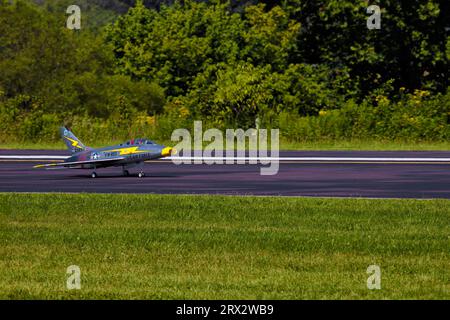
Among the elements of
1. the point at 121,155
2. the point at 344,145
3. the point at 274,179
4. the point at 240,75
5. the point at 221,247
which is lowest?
the point at 344,145

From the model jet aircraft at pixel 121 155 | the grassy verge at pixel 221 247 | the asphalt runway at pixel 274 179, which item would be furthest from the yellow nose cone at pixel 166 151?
the grassy verge at pixel 221 247

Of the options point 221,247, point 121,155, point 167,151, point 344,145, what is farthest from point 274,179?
point 344,145

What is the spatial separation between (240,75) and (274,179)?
2575 centimetres

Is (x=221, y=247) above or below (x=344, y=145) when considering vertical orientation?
above

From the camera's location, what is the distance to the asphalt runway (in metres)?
26.9

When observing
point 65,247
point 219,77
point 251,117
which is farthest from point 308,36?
point 65,247

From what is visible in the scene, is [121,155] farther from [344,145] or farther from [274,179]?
[344,145]

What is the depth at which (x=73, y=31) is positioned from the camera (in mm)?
62781

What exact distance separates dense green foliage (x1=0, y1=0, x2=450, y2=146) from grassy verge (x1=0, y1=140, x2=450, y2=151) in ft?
3.31

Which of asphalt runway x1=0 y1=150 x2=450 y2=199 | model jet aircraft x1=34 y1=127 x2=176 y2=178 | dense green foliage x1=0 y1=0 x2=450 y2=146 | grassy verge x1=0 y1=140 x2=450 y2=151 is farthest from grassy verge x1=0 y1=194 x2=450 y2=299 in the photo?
dense green foliage x1=0 y1=0 x2=450 y2=146

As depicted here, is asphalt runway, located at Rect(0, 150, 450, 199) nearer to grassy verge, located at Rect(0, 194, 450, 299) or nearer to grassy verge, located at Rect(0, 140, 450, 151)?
grassy verge, located at Rect(0, 194, 450, 299)

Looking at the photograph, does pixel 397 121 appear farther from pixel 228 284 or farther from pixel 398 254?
pixel 228 284

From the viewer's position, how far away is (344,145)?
157 feet

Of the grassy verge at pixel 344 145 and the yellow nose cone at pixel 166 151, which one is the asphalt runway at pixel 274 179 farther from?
the grassy verge at pixel 344 145
